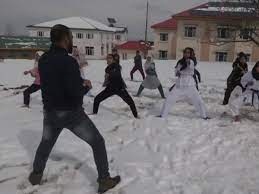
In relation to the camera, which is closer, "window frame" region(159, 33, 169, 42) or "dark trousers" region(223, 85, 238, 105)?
"dark trousers" region(223, 85, 238, 105)

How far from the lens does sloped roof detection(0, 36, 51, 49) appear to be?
3164 cm

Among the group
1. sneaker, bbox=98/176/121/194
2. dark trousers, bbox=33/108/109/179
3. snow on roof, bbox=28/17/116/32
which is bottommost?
sneaker, bbox=98/176/121/194

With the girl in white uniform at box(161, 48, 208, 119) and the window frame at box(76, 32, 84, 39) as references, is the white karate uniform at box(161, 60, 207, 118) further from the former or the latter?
the window frame at box(76, 32, 84, 39)

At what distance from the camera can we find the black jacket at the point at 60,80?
3949 mm

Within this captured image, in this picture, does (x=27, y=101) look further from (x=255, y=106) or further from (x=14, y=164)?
(x=255, y=106)

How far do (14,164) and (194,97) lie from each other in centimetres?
436

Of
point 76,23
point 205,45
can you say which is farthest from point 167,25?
point 76,23

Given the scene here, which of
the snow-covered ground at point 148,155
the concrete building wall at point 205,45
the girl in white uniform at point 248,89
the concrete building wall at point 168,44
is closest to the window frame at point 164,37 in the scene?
the concrete building wall at point 168,44

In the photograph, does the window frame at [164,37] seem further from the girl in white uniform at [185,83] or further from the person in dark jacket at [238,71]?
the girl in white uniform at [185,83]

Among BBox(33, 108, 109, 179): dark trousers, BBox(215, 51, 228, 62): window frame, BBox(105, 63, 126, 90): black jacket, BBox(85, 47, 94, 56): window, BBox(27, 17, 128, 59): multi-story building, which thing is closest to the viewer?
BBox(33, 108, 109, 179): dark trousers

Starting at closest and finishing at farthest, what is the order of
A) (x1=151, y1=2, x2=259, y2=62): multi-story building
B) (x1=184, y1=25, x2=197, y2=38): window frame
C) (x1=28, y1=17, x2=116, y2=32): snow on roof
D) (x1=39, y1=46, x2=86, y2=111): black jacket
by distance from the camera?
(x1=39, y1=46, x2=86, y2=111): black jacket, (x1=151, y1=2, x2=259, y2=62): multi-story building, (x1=184, y1=25, x2=197, y2=38): window frame, (x1=28, y1=17, x2=116, y2=32): snow on roof

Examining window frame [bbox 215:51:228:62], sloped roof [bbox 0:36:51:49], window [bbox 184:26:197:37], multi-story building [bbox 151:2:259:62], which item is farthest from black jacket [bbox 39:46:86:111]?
window [bbox 184:26:197:37]

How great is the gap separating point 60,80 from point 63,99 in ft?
0.70

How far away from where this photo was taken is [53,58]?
397cm
